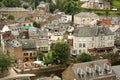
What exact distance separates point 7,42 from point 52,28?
18.2 meters

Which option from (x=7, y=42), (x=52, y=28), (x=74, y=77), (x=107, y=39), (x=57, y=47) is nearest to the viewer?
(x=74, y=77)

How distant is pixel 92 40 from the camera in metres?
68.6

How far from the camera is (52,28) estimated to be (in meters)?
81.4

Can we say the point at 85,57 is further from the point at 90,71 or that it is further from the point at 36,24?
the point at 36,24

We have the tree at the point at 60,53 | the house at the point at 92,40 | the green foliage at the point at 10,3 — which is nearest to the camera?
the tree at the point at 60,53

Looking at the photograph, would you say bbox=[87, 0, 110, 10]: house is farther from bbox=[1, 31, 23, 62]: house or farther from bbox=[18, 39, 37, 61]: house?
bbox=[18, 39, 37, 61]: house

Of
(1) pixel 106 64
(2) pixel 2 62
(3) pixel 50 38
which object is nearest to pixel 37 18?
(3) pixel 50 38

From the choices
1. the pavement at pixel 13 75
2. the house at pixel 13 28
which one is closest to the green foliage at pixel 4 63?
the pavement at pixel 13 75

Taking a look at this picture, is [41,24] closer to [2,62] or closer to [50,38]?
[50,38]

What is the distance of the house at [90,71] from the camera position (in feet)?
143

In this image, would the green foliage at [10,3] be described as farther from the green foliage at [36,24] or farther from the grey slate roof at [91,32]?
the grey slate roof at [91,32]

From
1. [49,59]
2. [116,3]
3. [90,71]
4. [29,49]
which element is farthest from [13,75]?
[116,3]

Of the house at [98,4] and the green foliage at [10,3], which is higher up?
the green foliage at [10,3]

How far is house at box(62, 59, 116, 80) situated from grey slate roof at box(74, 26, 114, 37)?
2101 centimetres
